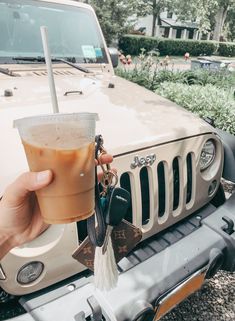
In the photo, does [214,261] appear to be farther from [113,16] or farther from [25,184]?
[113,16]

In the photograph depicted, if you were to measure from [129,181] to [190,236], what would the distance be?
54cm

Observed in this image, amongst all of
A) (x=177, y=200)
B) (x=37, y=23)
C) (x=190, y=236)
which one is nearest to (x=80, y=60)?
(x=37, y=23)

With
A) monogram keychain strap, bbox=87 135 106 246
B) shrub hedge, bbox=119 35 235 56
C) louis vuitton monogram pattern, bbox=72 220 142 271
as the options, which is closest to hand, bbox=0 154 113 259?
monogram keychain strap, bbox=87 135 106 246

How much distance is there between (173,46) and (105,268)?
2785 cm

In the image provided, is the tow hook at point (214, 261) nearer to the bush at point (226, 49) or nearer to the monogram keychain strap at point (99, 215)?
the monogram keychain strap at point (99, 215)

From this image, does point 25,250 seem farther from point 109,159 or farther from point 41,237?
point 109,159

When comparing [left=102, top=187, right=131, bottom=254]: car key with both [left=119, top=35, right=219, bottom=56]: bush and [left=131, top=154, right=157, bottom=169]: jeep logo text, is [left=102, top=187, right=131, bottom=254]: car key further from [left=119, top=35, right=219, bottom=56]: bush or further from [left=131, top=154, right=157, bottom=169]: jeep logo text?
[left=119, top=35, right=219, bottom=56]: bush

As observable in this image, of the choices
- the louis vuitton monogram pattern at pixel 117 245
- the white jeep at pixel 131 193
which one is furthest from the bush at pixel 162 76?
the louis vuitton monogram pattern at pixel 117 245

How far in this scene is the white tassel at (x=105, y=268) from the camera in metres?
1.33

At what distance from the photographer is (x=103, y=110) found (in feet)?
7.37

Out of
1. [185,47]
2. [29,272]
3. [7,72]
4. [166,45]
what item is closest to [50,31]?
[7,72]

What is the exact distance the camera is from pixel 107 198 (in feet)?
4.11

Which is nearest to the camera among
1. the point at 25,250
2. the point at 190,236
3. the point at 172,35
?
the point at 25,250

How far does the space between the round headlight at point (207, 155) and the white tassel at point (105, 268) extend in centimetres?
114
